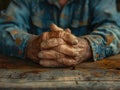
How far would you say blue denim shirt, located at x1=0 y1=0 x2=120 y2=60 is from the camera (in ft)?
4.88

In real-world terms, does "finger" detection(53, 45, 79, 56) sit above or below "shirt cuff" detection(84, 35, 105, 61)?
below

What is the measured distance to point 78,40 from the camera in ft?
4.57

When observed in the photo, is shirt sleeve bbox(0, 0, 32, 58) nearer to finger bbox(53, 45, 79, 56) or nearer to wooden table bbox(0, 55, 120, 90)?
wooden table bbox(0, 55, 120, 90)

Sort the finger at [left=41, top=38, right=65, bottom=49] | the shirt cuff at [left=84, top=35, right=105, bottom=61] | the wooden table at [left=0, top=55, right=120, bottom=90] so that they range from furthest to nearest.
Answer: the shirt cuff at [left=84, top=35, right=105, bottom=61]
the finger at [left=41, top=38, right=65, bottom=49]
the wooden table at [left=0, top=55, right=120, bottom=90]

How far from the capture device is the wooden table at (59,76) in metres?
1.16

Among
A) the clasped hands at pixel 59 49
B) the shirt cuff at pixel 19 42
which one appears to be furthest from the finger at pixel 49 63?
the shirt cuff at pixel 19 42

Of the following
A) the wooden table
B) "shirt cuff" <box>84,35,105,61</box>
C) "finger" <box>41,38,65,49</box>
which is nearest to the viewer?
the wooden table

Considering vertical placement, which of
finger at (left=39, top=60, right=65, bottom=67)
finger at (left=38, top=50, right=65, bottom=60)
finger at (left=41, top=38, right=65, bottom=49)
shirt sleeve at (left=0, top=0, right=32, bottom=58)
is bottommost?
finger at (left=39, top=60, right=65, bottom=67)

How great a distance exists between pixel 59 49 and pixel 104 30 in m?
A: 0.27

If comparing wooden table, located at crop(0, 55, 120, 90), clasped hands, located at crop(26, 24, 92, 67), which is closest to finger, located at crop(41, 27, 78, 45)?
clasped hands, located at crop(26, 24, 92, 67)

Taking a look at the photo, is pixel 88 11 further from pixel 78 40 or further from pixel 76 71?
pixel 76 71

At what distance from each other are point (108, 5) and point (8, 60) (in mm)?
501

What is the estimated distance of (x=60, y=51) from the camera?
4.37 ft

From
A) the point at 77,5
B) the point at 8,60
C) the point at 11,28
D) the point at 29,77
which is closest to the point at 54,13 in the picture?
the point at 77,5
